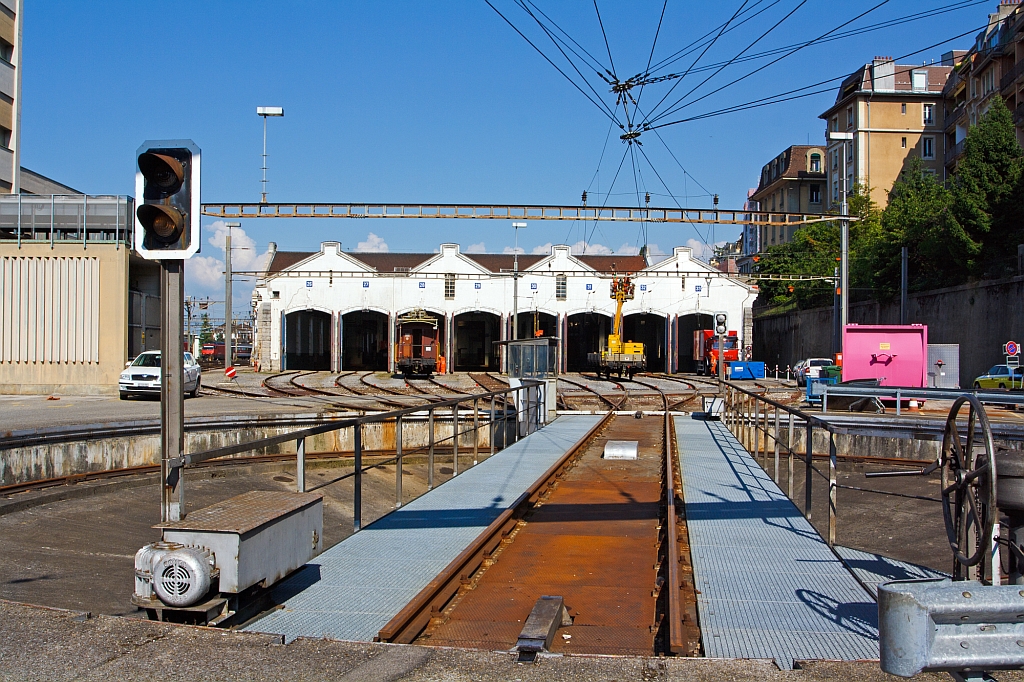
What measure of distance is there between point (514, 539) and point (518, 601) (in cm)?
213

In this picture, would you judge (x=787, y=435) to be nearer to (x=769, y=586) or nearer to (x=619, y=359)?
(x=769, y=586)

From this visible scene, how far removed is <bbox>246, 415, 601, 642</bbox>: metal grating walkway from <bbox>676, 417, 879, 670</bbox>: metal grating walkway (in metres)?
2.05

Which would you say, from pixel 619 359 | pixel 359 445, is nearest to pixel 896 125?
pixel 619 359

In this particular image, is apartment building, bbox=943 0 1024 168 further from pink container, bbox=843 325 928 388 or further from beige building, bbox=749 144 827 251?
pink container, bbox=843 325 928 388

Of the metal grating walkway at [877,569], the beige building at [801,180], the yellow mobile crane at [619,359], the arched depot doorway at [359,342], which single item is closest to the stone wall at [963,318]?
the yellow mobile crane at [619,359]

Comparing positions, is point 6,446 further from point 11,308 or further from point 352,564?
point 11,308

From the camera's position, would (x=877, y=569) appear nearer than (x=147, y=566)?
No

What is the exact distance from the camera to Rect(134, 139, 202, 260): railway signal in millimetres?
5402

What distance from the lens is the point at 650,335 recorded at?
68.1 m

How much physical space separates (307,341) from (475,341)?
13116 mm

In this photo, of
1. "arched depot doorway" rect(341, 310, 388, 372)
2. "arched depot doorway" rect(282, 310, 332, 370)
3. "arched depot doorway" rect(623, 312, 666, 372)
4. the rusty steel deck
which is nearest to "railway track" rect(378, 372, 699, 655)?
the rusty steel deck

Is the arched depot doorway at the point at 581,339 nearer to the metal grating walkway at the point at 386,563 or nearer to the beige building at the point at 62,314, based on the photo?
the beige building at the point at 62,314

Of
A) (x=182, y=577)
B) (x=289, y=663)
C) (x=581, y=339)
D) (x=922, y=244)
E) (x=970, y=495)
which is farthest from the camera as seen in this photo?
(x=581, y=339)

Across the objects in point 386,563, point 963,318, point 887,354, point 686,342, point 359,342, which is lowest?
point 386,563
